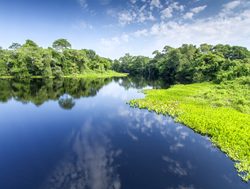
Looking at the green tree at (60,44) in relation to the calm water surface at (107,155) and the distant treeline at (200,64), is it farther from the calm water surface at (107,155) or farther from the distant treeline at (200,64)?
the calm water surface at (107,155)

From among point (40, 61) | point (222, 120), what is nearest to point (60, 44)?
point (40, 61)

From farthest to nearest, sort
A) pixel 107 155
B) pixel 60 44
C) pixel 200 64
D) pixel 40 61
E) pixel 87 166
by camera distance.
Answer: pixel 60 44
pixel 40 61
pixel 200 64
pixel 107 155
pixel 87 166

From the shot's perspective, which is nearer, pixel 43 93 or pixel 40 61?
pixel 43 93

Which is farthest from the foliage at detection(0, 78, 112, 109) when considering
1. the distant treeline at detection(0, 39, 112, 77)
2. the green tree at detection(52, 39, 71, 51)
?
the green tree at detection(52, 39, 71, 51)

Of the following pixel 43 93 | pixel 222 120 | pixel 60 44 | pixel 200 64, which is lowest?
pixel 43 93

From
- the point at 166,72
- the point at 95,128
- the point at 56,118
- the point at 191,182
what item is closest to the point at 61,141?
the point at 95,128

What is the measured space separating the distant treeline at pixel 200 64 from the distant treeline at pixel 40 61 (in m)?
34.4

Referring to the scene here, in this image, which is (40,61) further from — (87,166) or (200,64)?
(87,166)

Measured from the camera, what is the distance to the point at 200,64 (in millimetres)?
50531

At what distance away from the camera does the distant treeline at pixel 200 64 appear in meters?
39.8

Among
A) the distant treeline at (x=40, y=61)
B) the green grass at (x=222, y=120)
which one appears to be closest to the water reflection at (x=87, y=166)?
the green grass at (x=222, y=120)

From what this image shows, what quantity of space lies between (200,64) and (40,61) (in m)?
46.5

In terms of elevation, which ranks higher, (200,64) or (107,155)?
(200,64)

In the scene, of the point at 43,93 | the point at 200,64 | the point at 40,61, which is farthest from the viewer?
the point at 40,61
